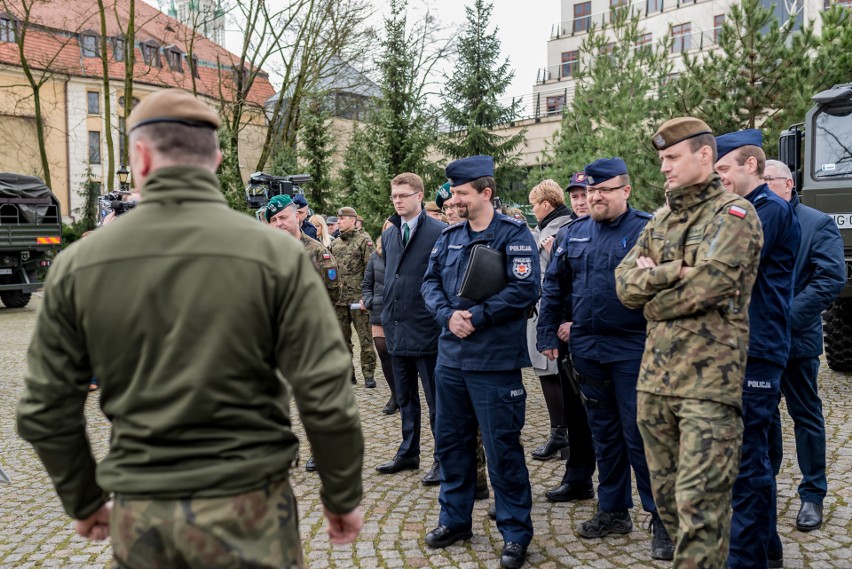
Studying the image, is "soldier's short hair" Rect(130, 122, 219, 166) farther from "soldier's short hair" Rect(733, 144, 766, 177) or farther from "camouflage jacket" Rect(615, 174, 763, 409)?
"soldier's short hair" Rect(733, 144, 766, 177)

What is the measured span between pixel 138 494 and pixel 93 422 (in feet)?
20.2

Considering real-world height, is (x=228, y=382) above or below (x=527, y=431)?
above

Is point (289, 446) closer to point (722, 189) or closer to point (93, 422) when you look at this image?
point (722, 189)

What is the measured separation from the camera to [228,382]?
2.01 meters

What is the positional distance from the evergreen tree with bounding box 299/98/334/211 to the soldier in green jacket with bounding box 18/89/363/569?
79.0ft

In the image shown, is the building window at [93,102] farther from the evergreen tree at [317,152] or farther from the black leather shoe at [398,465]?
the black leather shoe at [398,465]

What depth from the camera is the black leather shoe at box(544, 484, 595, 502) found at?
16.4 ft

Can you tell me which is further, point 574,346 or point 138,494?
point 574,346

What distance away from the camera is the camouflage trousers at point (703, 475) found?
9.97ft

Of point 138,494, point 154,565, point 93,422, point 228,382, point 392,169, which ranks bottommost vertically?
point 93,422

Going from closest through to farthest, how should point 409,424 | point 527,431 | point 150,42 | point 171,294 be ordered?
1. point 171,294
2. point 409,424
3. point 527,431
4. point 150,42

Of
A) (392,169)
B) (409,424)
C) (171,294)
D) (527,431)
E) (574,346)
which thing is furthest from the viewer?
(392,169)

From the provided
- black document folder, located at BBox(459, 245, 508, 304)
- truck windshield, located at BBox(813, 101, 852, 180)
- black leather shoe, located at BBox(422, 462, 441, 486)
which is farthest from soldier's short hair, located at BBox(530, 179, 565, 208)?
truck windshield, located at BBox(813, 101, 852, 180)

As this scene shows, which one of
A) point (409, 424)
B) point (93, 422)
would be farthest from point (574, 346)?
point (93, 422)
